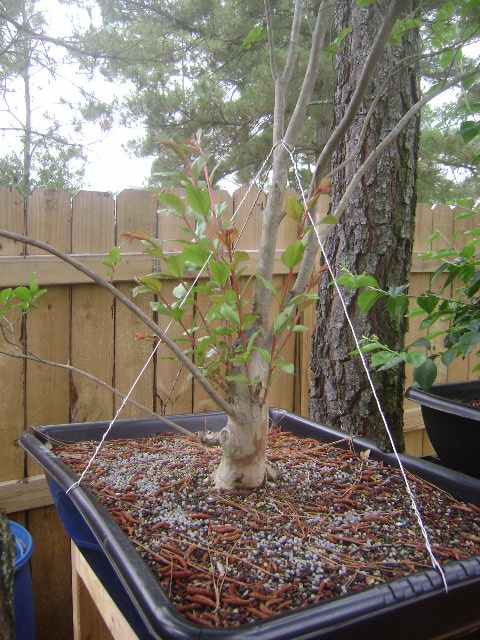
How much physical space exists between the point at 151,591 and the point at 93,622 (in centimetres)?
87

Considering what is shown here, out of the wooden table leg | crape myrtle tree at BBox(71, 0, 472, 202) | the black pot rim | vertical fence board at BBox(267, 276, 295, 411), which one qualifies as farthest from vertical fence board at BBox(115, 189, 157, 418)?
crape myrtle tree at BBox(71, 0, 472, 202)

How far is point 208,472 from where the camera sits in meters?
0.97

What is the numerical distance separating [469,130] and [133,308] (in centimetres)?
72

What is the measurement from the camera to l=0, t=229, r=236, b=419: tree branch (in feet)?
2.10

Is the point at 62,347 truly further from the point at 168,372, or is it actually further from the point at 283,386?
the point at 283,386

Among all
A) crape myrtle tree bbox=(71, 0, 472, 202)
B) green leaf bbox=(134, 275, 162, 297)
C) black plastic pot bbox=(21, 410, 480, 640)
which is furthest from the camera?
crape myrtle tree bbox=(71, 0, 472, 202)

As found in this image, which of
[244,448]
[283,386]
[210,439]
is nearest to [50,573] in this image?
[283,386]

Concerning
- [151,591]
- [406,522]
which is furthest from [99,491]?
[406,522]

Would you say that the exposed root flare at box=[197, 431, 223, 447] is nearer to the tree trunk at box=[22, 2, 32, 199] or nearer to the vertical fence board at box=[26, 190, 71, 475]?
the vertical fence board at box=[26, 190, 71, 475]

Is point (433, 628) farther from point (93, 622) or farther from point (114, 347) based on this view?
point (114, 347)

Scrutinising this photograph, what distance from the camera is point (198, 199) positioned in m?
0.75

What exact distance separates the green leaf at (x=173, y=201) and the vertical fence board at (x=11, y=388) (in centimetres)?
95

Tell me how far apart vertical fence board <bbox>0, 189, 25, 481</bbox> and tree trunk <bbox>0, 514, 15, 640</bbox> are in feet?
2.00

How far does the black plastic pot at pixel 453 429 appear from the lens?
1.10 metres
